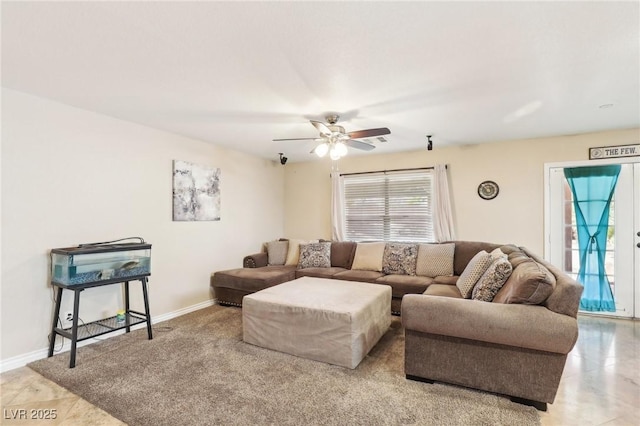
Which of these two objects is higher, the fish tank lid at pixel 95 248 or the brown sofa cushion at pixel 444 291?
the fish tank lid at pixel 95 248

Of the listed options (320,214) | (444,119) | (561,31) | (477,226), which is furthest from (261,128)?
(477,226)

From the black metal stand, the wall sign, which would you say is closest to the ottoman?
the black metal stand

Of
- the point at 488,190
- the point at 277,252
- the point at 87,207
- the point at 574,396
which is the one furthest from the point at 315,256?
the point at 574,396

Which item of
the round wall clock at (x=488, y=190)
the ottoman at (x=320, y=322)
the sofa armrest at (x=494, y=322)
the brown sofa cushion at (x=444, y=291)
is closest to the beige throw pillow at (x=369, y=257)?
the brown sofa cushion at (x=444, y=291)

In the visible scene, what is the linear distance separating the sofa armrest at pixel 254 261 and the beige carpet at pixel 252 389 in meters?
1.91

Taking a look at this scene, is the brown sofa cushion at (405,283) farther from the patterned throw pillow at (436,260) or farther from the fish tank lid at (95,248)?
the fish tank lid at (95,248)

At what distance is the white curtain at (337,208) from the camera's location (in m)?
5.48

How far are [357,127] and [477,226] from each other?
2.44m

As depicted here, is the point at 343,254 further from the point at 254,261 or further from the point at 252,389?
the point at 252,389

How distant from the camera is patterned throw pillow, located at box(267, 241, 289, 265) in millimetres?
5238

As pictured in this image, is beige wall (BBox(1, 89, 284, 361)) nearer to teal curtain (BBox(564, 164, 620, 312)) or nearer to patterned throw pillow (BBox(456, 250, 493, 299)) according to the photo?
patterned throw pillow (BBox(456, 250, 493, 299))

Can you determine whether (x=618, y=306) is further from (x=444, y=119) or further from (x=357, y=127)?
(x=357, y=127)

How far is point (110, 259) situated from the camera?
9.85 feet

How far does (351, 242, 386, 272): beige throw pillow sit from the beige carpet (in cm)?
164
